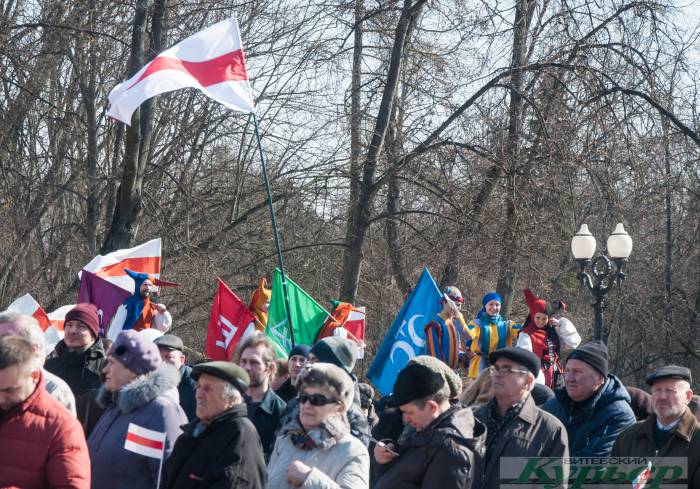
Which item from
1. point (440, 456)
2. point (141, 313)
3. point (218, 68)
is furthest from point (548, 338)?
point (440, 456)

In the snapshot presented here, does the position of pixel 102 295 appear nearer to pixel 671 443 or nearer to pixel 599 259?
pixel 671 443

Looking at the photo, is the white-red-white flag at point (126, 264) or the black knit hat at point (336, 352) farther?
the white-red-white flag at point (126, 264)

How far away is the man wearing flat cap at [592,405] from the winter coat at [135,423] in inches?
89.6

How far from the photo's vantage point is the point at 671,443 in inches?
211

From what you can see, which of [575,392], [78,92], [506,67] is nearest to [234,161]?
[78,92]

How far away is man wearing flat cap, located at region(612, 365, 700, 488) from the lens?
209 inches

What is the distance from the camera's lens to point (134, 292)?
10484 millimetres

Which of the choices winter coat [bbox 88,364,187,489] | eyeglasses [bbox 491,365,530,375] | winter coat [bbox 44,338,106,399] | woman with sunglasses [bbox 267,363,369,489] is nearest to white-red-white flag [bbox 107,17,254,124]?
winter coat [bbox 44,338,106,399]

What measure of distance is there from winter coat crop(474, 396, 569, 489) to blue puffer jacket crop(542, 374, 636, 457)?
76cm

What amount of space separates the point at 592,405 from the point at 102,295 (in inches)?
240

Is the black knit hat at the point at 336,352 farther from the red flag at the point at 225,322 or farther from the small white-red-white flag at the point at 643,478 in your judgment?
the red flag at the point at 225,322

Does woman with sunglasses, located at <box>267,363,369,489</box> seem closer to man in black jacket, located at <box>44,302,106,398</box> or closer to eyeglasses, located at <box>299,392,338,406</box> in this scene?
eyeglasses, located at <box>299,392,338,406</box>

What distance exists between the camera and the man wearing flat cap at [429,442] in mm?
4500

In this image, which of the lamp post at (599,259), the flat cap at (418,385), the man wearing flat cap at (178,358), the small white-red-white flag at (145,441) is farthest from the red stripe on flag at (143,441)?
the lamp post at (599,259)
